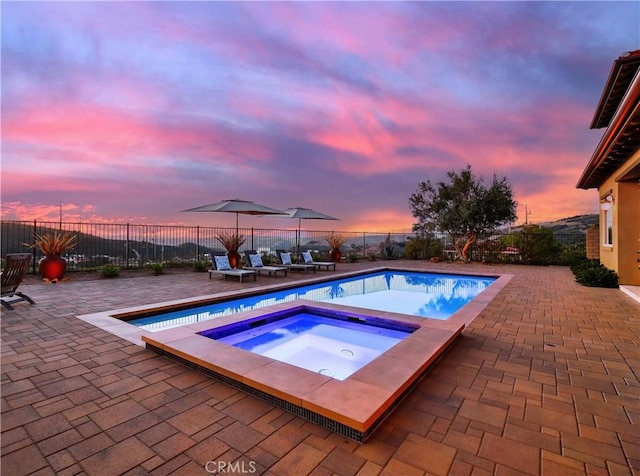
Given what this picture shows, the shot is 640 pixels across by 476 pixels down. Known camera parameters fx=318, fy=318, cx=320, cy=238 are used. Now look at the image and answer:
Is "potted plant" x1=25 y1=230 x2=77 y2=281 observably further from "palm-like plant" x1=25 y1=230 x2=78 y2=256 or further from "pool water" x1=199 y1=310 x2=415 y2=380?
"pool water" x1=199 y1=310 x2=415 y2=380

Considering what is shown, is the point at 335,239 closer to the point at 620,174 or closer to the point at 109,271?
the point at 109,271

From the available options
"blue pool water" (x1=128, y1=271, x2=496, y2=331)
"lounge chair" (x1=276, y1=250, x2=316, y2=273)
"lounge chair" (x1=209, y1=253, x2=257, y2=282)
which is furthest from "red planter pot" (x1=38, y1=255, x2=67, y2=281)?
"lounge chair" (x1=276, y1=250, x2=316, y2=273)

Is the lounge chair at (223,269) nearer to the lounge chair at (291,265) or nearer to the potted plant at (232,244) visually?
the potted plant at (232,244)

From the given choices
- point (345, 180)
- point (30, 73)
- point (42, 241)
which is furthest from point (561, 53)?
point (42, 241)

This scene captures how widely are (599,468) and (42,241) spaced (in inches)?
449

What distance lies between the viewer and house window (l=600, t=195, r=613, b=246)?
8859 millimetres

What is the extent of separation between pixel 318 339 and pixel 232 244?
7.22 m

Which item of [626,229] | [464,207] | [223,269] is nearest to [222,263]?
[223,269]

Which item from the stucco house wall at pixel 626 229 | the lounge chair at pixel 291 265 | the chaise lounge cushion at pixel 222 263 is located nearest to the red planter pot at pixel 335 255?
the lounge chair at pixel 291 265

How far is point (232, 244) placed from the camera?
11.3 m

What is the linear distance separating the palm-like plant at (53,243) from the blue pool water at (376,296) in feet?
18.0

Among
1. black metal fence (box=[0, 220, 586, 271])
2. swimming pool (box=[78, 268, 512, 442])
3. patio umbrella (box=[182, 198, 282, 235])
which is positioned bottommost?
swimming pool (box=[78, 268, 512, 442])

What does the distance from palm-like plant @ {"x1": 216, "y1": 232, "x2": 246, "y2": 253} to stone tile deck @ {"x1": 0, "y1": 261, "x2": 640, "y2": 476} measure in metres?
7.07

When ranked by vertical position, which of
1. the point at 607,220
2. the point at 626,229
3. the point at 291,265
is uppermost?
the point at 607,220
